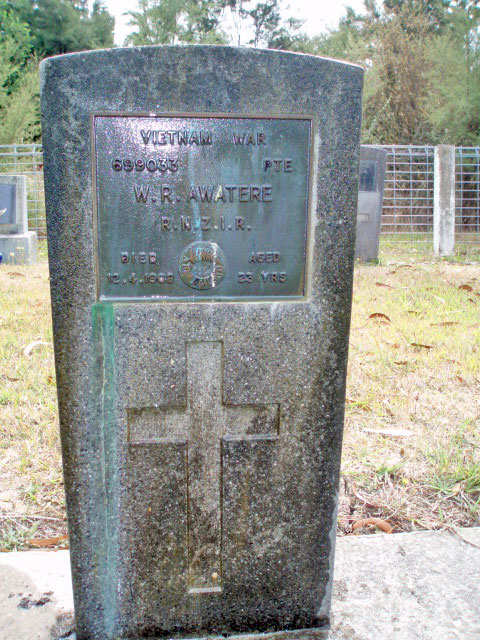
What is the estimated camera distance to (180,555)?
153 centimetres

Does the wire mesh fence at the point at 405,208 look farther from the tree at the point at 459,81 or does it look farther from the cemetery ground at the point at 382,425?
the cemetery ground at the point at 382,425

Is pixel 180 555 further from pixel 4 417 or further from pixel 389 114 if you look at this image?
pixel 389 114

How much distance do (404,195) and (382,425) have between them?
10.5m

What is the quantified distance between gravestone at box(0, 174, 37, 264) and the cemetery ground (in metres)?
3.44

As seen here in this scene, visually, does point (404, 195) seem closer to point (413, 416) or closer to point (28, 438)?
point (413, 416)

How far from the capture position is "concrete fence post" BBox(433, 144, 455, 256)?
30.4 ft

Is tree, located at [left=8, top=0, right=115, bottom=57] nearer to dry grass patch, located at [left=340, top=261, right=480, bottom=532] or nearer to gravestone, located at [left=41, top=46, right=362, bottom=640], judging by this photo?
dry grass patch, located at [left=340, top=261, right=480, bottom=532]

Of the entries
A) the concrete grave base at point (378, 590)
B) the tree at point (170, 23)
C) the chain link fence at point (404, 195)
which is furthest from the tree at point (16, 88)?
the concrete grave base at point (378, 590)

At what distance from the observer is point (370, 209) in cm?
820

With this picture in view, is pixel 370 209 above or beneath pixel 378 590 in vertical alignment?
above

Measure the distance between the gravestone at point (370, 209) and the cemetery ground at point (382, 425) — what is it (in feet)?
11.5

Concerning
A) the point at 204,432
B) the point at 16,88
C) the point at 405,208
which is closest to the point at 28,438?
the point at 204,432

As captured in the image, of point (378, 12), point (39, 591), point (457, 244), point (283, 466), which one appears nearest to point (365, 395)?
point (283, 466)

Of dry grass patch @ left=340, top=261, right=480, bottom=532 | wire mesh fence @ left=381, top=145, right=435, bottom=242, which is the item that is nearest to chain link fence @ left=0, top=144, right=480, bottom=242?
wire mesh fence @ left=381, top=145, right=435, bottom=242
